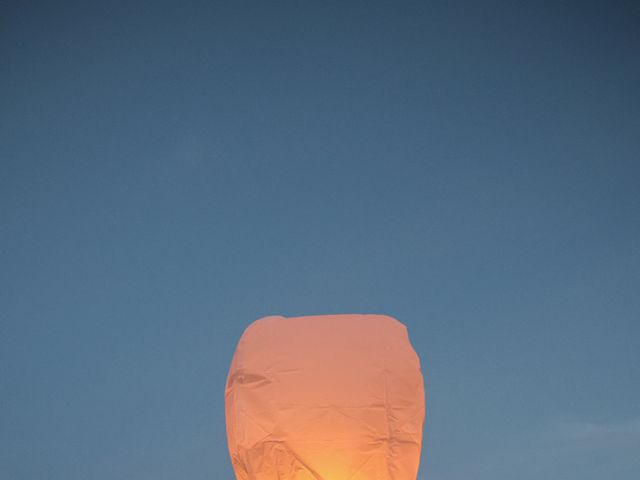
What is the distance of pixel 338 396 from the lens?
19.1 feet

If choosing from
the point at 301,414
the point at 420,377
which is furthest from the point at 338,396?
the point at 420,377

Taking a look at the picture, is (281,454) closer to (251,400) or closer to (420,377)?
(251,400)

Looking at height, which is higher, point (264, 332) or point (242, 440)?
point (264, 332)

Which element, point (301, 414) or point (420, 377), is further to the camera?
point (420, 377)

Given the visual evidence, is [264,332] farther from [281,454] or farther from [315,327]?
[281,454]

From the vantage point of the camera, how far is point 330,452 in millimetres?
5781

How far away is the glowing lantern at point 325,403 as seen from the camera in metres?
5.79

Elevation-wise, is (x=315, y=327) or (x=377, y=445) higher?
(x=315, y=327)

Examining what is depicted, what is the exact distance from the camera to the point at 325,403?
5.81 meters

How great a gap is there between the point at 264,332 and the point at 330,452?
3.36ft

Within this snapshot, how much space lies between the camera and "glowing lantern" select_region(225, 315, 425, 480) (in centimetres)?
579

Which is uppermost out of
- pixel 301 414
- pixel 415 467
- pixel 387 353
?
pixel 387 353

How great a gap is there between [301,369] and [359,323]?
590 mm

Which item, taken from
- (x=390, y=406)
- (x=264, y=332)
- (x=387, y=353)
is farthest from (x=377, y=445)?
(x=264, y=332)
